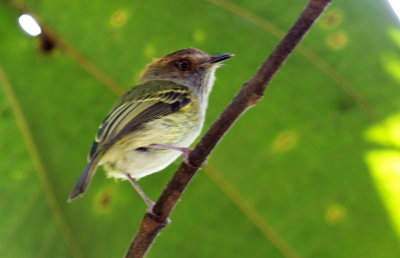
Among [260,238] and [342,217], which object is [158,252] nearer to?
[260,238]

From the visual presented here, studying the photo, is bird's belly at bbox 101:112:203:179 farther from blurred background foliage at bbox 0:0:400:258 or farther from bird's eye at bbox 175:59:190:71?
bird's eye at bbox 175:59:190:71

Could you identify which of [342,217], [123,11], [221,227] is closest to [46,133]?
[123,11]

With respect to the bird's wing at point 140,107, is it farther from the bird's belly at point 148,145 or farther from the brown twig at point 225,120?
the brown twig at point 225,120

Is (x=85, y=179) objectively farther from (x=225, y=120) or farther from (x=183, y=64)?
(x=183, y=64)

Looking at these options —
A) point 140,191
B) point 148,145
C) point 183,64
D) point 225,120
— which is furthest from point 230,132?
point 183,64

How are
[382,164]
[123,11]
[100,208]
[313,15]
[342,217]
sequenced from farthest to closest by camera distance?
[100,208] < [123,11] < [342,217] < [382,164] < [313,15]

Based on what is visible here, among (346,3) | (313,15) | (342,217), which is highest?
(346,3)
